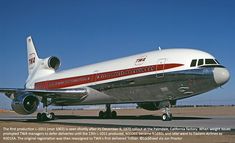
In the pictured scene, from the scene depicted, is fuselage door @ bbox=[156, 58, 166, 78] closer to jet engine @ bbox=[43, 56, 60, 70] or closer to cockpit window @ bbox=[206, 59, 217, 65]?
cockpit window @ bbox=[206, 59, 217, 65]

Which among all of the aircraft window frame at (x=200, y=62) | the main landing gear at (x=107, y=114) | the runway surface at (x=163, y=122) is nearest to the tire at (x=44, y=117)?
the runway surface at (x=163, y=122)

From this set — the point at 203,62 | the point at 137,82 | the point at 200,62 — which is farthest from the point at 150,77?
the point at 203,62

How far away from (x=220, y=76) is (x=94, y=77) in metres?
11.4

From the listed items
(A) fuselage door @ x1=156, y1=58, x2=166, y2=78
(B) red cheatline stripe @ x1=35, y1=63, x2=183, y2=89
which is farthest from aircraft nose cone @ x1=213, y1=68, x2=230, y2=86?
(A) fuselage door @ x1=156, y1=58, x2=166, y2=78

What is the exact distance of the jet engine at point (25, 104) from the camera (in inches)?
945

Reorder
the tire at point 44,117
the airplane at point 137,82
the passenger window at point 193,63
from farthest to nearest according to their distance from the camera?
the tire at point 44,117 < the passenger window at point 193,63 < the airplane at point 137,82

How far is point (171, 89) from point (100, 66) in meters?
8.59

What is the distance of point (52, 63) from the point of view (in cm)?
3650

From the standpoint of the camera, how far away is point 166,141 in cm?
1111

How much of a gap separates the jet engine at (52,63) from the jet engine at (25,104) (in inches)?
460

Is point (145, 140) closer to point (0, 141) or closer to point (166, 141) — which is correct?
point (166, 141)

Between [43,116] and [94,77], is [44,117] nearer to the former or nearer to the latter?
[43,116]

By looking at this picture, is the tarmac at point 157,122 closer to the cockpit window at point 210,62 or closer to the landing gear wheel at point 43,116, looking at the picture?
the landing gear wheel at point 43,116

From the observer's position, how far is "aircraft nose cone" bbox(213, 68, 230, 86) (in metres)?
18.9
